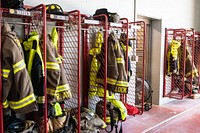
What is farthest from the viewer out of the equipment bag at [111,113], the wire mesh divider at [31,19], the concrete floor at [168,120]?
the concrete floor at [168,120]

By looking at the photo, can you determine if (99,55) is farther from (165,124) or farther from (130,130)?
(165,124)

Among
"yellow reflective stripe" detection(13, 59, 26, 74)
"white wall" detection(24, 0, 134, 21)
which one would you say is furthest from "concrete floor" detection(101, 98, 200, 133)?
"yellow reflective stripe" detection(13, 59, 26, 74)

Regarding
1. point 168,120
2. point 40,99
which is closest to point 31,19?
point 40,99

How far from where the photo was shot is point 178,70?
495 cm

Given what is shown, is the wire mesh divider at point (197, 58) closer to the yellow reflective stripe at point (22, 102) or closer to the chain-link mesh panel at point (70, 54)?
the chain-link mesh panel at point (70, 54)

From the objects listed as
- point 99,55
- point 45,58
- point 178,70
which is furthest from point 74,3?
point 178,70

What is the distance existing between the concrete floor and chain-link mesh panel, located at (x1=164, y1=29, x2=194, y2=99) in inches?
12.4

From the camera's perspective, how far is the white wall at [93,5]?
3063 mm

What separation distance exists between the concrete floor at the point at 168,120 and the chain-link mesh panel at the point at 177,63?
0.31 meters

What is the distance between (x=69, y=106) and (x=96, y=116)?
498 millimetres

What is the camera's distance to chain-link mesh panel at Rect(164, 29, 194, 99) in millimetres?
4855

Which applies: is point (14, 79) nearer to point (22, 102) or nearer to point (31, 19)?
point (22, 102)

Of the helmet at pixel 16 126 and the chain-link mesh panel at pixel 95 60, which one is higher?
the chain-link mesh panel at pixel 95 60

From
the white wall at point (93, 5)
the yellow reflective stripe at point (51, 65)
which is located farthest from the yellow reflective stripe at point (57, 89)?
the white wall at point (93, 5)
